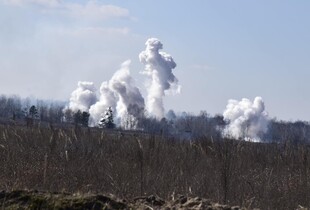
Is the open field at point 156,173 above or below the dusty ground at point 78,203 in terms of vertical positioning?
above

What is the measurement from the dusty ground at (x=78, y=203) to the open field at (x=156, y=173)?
271 centimetres

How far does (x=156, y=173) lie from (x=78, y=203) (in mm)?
6668

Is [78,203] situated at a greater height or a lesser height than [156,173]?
lesser

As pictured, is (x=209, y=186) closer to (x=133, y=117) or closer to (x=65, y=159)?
(x=65, y=159)

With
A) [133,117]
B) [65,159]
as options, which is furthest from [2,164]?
[133,117]

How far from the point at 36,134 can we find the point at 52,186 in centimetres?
754

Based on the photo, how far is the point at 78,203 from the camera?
5.14 metres

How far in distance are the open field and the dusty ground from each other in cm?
271

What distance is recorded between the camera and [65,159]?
12.7 metres

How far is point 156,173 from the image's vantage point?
11.8m

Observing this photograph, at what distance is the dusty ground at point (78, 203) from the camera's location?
5113mm

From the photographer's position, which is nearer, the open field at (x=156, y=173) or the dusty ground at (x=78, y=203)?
the dusty ground at (x=78, y=203)

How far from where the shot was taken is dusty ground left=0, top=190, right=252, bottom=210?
16.8ft

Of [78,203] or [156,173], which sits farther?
[156,173]
